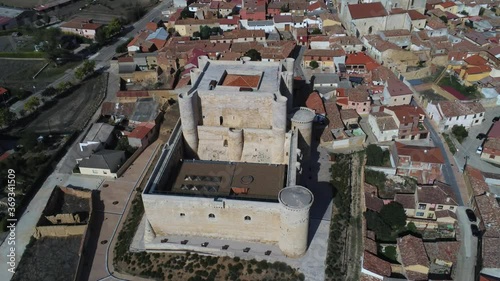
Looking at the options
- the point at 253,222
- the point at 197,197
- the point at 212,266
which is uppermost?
the point at 197,197

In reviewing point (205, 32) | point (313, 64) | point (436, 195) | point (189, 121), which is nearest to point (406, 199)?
point (436, 195)

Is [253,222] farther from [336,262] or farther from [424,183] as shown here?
[424,183]

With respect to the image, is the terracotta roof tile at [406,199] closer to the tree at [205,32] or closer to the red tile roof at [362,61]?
the red tile roof at [362,61]

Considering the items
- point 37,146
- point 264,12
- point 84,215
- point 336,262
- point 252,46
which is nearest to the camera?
point 336,262

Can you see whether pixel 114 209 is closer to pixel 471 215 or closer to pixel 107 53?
pixel 471 215

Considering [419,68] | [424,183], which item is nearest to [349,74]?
[419,68]

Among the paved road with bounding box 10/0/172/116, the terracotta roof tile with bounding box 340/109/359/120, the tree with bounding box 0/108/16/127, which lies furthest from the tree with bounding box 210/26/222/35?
the tree with bounding box 0/108/16/127
